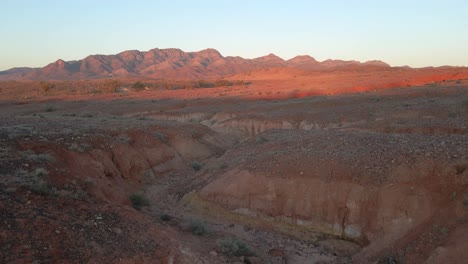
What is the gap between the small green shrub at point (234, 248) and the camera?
8930mm

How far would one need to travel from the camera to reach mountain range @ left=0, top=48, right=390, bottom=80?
11481cm

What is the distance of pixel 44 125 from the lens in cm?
1692

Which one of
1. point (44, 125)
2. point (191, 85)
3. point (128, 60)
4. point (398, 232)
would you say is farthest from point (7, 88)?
point (128, 60)

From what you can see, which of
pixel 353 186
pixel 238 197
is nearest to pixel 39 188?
pixel 238 197

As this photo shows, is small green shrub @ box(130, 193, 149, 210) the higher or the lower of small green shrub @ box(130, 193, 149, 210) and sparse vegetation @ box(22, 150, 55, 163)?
the lower

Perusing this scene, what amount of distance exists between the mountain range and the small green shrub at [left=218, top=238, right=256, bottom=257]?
319ft

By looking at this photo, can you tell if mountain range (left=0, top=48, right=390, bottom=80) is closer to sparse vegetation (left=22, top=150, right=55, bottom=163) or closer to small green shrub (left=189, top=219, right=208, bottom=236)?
sparse vegetation (left=22, top=150, right=55, bottom=163)

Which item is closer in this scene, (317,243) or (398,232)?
(398,232)

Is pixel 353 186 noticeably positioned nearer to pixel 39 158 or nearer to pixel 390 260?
pixel 390 260

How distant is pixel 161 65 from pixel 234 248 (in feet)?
405

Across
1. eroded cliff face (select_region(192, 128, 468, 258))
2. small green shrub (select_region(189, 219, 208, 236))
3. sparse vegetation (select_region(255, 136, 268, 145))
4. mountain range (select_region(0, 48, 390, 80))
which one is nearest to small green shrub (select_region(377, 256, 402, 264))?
eroded cliff face (select_region(192, 128, 468, 258))

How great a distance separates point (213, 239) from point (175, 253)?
2241mm

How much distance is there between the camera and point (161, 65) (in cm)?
12788

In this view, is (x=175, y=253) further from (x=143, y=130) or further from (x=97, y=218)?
(x=143, y=130)
